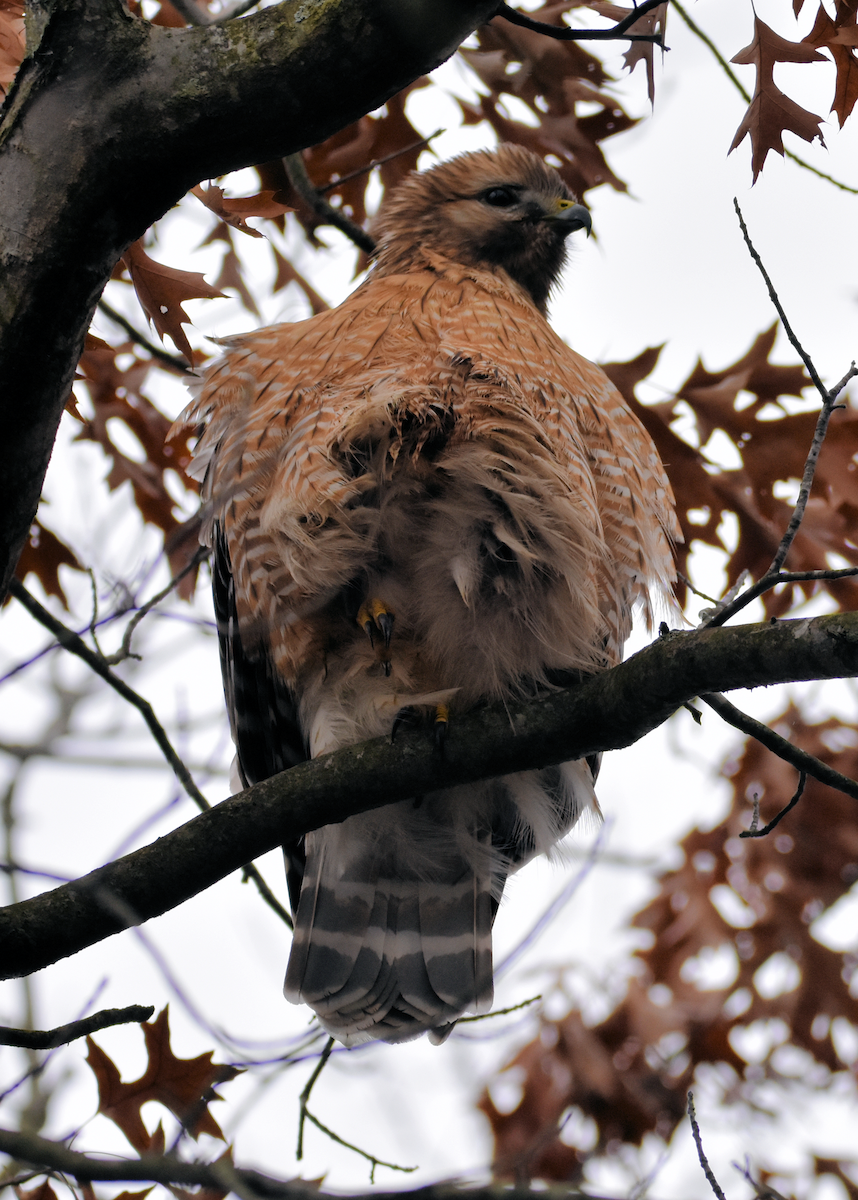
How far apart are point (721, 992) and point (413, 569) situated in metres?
3.56

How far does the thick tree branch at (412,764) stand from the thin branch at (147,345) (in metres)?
1.86

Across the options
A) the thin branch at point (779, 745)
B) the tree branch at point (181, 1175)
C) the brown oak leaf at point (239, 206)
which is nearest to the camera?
the tree branch at point (181, 1175)

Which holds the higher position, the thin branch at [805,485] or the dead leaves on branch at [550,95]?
the dead leaves on branch at [550,95]

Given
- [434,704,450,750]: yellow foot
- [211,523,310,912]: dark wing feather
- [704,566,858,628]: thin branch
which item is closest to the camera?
[704,566,858,628]: thin branch

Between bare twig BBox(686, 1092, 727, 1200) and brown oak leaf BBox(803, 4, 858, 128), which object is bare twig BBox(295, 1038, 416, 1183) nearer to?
bare twig BBox(686, 1092, 727, 1200)

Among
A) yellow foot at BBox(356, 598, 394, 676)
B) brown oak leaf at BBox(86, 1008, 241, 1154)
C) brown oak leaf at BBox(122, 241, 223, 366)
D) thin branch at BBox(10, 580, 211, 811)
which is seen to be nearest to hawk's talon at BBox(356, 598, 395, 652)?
yellow foot at BBox(356, 598, 394, 676)

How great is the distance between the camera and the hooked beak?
12.4ft

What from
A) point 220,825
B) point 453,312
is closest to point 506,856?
point 220,825

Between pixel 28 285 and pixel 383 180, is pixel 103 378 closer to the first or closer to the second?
pixel 383 180

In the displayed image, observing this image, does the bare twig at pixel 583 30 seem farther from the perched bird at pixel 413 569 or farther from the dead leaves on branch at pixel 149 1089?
the dead leaves on branch at pixel 149 1089

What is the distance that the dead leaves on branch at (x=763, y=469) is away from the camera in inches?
130

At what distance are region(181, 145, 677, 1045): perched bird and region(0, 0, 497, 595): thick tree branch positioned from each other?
32.4 inches

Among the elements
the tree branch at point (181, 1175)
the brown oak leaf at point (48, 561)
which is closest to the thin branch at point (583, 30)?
the tree branch at point (181, 1175)

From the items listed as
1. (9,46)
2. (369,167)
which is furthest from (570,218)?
(9,46)
